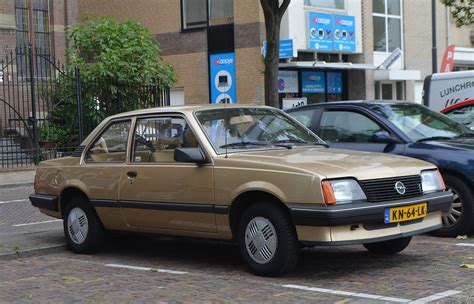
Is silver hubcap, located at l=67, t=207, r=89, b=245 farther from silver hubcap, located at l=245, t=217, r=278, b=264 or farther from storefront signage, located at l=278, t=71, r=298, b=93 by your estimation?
storefront signage, located at l=278, t=71, r=298, b=93

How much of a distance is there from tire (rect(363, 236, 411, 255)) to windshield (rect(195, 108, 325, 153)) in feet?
4.06

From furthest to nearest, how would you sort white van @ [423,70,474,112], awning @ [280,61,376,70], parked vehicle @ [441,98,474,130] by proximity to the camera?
awning @ [280,61,376,70], white van @ [423,70,474,112], parked vehicle @ [441,98,474,130]

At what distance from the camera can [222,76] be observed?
26.4 meters

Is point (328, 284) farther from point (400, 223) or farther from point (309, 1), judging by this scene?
point (309, 1)

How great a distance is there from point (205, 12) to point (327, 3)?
4841mm

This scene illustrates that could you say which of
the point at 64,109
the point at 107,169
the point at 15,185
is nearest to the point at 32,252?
the point at 107,169

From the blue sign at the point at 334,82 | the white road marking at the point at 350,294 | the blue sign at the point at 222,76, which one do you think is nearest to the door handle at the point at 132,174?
the white road marking at the point at 350,294

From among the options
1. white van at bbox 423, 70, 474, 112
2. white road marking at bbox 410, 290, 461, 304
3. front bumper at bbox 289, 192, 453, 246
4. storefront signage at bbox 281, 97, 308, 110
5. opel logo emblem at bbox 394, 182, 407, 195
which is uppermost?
storefront signage at bbox 281, 97, 308, 110

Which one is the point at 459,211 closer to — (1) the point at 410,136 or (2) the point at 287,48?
(1) the point at 410,136

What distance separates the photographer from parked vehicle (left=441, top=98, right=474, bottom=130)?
36.6 feet

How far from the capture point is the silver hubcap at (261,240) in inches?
242

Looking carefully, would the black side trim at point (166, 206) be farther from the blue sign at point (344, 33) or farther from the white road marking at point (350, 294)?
the blue sign at point (344, 33)

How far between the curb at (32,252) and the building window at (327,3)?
777 inches

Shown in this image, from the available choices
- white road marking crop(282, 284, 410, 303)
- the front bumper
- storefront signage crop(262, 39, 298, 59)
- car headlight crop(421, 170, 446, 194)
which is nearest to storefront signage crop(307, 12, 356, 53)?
storefront signage crop(262, 39, 298, 59)
